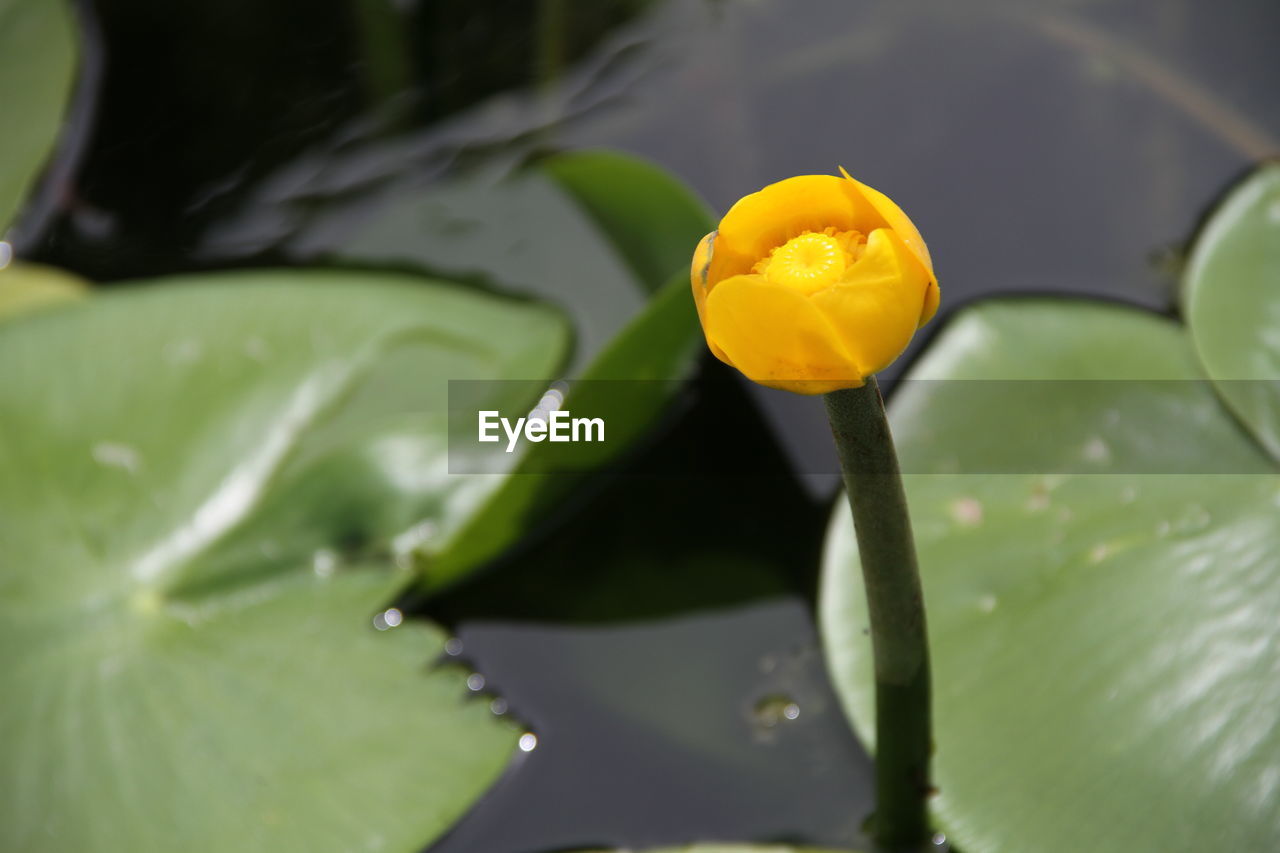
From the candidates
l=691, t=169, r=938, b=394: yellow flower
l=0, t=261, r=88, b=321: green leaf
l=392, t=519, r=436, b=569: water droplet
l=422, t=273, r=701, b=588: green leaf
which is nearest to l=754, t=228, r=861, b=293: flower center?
l=691, t=169, r=938, b=394: yellow flower

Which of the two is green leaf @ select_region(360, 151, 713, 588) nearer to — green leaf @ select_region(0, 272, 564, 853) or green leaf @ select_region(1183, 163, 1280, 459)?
green leaf @ select_region(0, 272, 564, 853)

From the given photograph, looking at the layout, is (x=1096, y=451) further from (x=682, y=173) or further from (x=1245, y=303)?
(x=682, y=173)

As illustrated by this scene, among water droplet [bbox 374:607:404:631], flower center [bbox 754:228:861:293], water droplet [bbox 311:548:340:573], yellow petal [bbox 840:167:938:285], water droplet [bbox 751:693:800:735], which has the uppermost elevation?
yellow petal [bbox 840:167:938:285]

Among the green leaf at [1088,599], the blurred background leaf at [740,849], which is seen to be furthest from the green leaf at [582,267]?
the blurred background leaf at [740,849]

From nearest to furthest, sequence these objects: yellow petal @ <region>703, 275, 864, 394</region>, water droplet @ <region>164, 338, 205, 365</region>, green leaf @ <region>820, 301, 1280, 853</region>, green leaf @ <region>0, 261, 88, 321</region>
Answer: yellow petal @ <region>703, 275, 864, 394</region> → green leaf @ <region>820, 301, 1280, 853</region> → water droplet @ <region>164, 338, 205, 365</region> → green leaf @ <region>0, 261, 88, 321</region>

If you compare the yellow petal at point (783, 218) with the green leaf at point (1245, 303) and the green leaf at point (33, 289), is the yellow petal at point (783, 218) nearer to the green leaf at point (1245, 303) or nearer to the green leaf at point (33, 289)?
the green leaf at point (1245, 303)

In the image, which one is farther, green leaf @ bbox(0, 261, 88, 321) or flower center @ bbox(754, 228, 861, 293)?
green leaf @ bbox(0, 261, 88, 321)

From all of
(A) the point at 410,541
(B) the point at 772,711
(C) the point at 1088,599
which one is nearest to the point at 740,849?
(B) the point at 772,711
